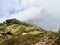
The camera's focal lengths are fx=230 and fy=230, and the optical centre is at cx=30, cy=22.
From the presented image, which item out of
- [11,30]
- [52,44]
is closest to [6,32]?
[11,30]

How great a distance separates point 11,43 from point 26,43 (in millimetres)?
3139

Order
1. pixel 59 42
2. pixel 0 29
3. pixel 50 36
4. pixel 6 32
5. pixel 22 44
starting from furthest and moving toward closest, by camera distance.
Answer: pixel 0 29
pixel 6 32
pixel 50 36
pixel 22 44
pixel 59 42

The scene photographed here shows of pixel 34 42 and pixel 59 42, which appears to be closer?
pixel 59 42

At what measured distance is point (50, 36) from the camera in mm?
43000

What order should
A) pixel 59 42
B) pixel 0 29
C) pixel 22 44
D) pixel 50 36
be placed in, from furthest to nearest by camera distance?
1. pixel 0 29
2. pixel 50 36
3. pixel 22 44
4. pixel 59 42

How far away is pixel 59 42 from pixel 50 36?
5920mm

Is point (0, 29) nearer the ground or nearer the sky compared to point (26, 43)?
nearer the sky

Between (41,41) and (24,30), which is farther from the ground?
(24,30)

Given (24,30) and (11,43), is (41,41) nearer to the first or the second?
(11,43)

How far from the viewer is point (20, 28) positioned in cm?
6494

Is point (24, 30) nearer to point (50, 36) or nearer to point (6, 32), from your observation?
point (6, 32)

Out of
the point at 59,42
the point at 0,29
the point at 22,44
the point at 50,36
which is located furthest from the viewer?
the point at 0,29

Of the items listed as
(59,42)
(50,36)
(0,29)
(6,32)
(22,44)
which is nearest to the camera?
(59,42)

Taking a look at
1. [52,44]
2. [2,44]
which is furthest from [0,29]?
[52,44]
